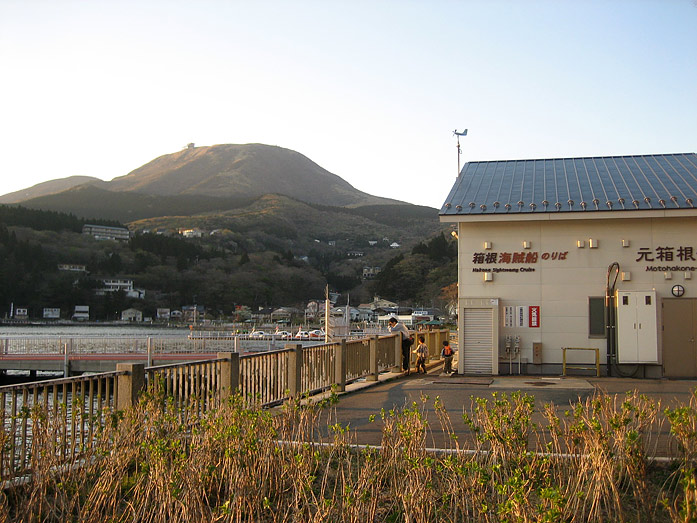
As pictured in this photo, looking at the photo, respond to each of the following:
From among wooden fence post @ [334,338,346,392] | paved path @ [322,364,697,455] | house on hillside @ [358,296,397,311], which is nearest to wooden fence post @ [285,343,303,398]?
paved path @ [322,364,697,455]

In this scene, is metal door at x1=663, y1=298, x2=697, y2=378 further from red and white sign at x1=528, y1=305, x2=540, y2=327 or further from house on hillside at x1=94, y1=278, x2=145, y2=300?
house on hillside at x1=94, y1=278, x2=145, y2=300

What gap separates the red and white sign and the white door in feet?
3.30

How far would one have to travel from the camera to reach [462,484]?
19.0 ft

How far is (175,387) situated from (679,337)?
13.5 m

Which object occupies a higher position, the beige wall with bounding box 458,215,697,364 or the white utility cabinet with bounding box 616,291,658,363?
the beige wall with bounding box 458,215,697,364

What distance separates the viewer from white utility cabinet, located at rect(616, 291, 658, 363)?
58.4ft

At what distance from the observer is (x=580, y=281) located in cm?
1872

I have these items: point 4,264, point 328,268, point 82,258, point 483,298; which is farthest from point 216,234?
point 483,298

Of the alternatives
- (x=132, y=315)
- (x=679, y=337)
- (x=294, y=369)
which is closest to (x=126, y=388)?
(x=294, y=369)

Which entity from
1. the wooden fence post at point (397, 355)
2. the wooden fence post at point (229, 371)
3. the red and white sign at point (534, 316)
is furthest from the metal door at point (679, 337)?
the wooden fence post at point (229, 371)

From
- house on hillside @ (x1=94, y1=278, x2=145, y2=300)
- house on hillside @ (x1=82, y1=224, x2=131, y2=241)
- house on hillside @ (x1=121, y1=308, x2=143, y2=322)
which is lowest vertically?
house on hillside @ (x1=121, y1=308, x2=143, y2=322)

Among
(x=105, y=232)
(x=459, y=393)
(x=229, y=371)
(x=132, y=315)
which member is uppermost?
(x=105, y=232)

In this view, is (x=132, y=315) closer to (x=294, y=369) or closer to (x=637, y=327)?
(x=637, y=327)

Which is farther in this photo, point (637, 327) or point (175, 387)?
point (637, 327)
